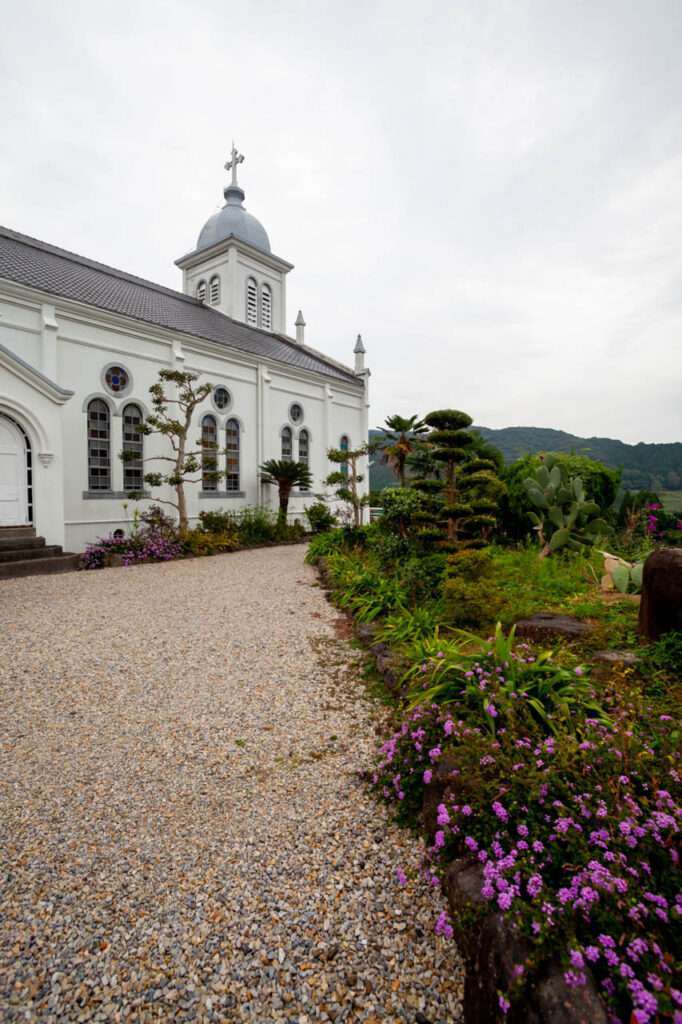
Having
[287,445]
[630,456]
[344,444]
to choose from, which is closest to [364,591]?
[287,445]

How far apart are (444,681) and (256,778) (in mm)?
1507

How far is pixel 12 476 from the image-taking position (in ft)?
35.0

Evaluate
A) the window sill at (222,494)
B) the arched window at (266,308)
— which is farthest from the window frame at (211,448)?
the arched window at (266,308)

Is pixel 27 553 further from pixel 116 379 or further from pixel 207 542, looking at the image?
pixel 116 379

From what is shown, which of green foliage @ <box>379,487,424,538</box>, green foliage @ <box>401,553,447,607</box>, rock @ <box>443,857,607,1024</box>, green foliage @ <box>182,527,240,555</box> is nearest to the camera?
rock @ <box>443,857,607,1024</box>

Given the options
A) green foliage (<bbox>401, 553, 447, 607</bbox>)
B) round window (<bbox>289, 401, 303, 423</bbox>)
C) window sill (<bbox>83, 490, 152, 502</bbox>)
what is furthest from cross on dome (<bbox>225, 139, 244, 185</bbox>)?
green foliage (<bbox>401, 553, 447, 607</bbox>)

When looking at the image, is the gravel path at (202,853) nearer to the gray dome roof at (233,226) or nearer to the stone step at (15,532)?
the stone step at (15,532)

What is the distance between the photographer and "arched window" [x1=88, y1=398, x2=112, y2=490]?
42.8 ft

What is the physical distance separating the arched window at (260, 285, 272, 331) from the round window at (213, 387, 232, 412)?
8.39m

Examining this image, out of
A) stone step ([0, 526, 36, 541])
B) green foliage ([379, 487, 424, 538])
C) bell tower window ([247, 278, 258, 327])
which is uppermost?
bell tower window ([247, 278, 258, 327])

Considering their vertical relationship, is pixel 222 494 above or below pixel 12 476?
below

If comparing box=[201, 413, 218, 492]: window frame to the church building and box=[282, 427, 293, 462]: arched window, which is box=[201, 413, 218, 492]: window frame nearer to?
the church building

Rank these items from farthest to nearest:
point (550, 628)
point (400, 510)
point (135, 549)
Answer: point (135, 549) → point (400, 510) → point (550, 628)

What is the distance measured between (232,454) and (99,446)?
492 cm
